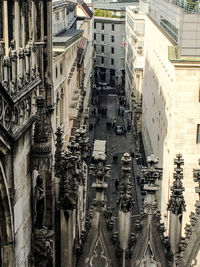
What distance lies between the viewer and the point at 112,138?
87375mm

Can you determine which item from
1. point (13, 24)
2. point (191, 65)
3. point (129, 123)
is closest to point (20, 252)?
point (13, 24)

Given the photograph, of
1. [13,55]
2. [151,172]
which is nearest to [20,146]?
[13,55]

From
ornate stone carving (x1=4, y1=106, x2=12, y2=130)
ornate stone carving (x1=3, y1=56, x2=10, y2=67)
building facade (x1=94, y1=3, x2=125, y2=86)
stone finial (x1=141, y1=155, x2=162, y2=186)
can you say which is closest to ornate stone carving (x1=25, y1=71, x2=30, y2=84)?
ornate stone carving (x1=3, y1=56, x2=10, y2=67)

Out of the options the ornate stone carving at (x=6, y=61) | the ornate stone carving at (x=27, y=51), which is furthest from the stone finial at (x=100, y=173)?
the ornate stone carving at (x=6, y=61)

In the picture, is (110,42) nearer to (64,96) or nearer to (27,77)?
(64,96)

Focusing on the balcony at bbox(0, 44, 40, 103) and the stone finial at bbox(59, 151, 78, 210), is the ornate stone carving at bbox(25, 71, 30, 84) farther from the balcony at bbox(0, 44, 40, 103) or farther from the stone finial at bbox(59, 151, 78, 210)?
the stone finial at bbox(59, 151, 78, 210)

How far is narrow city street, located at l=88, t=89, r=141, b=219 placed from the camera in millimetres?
56031

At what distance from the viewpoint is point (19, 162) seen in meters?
12.1

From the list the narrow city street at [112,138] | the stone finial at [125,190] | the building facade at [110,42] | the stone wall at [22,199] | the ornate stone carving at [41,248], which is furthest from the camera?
the building facade at [110,42]

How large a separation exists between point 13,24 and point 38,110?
1.84 m

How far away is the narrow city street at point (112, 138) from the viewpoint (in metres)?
56.0

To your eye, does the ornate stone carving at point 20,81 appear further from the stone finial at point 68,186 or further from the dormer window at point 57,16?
the dormer window at point 57,16

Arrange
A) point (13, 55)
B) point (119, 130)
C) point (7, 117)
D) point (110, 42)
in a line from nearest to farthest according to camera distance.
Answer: point (7, 117)
point (13, 55)
point (119, 130)
point (110, 42)

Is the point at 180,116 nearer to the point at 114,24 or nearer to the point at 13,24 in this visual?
the point at 13,24
